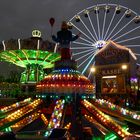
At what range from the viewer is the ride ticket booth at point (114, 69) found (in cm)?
3222

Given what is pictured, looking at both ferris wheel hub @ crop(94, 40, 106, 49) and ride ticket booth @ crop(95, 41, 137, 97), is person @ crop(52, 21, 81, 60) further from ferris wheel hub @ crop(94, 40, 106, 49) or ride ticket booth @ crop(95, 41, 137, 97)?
ferris wheel hub @ crop(94, 40, 106, 49)

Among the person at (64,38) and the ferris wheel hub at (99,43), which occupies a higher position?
the ferris wheel hub at (99,43)

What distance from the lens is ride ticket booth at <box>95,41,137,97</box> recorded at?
3222 centimetres

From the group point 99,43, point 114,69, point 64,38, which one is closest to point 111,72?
point 114,69

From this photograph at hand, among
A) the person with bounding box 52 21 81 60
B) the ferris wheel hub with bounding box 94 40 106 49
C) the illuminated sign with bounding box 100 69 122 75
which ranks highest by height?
the ferris wheel hub with bounding box 94 40 106 49

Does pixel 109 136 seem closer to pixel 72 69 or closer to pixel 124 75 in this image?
pixel 72 69

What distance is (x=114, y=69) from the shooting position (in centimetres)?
3356

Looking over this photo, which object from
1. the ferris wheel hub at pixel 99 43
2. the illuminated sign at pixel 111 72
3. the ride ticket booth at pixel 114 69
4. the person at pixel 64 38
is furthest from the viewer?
the ferris wheel hub at pixel 99 43

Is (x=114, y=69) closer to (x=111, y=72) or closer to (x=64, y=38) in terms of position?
(x=111, y=72)

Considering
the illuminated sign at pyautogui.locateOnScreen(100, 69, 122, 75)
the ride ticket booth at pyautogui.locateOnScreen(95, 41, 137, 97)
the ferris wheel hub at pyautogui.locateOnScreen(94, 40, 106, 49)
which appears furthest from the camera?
the ferris wheel hub at pyautogui.locateOnScreen(94, 40, 106, 49)

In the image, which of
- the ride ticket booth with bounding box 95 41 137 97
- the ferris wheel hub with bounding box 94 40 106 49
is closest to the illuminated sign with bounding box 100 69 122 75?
the ride ticket booth with bounding box 95 41 137 97

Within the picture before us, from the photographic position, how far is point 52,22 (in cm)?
1021

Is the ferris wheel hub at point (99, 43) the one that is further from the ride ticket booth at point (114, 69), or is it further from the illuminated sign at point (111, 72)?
the illuminated sign at point (111, 72)

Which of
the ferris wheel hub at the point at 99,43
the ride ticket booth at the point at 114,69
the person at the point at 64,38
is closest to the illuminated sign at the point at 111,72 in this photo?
the ride ticket booth at the point at 114,69
